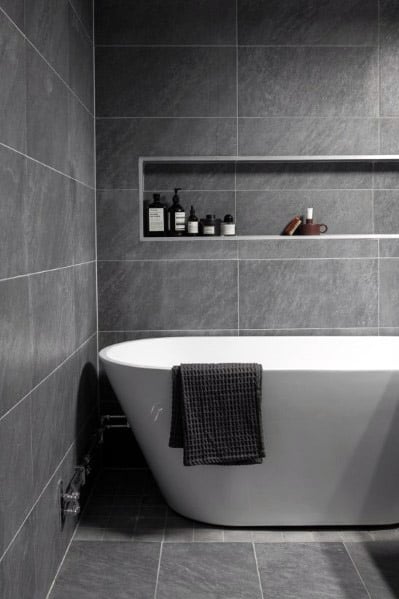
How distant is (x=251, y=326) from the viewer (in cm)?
362

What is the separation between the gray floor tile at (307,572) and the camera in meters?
2.34

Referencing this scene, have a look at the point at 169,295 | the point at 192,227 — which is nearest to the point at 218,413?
the point at 169,295

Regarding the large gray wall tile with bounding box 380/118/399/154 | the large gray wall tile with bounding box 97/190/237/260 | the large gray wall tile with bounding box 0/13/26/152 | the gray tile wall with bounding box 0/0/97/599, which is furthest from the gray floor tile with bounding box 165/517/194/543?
the large gray wall tile with bounding box 380/118/399/154

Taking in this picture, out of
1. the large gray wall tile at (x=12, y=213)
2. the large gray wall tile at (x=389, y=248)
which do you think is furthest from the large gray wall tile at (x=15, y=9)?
the large gray wall tile at (x=389, y=248)

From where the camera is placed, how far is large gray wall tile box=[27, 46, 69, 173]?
2.15 meters

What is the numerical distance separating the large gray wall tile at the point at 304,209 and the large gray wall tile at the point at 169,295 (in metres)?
0.28

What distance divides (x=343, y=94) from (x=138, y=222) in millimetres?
1215

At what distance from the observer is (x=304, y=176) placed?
367 centimetres

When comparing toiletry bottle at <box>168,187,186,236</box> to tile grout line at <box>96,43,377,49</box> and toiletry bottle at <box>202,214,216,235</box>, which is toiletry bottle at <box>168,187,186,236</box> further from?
tile grout line at <box>96,43,377,49</box>

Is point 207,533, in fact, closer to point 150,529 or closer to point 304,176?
point 150,529

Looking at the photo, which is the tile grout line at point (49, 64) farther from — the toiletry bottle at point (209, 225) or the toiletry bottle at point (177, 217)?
the toiletry bottle at point (209, 225)

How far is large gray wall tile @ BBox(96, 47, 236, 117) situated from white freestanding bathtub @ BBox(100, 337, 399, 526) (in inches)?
53.5

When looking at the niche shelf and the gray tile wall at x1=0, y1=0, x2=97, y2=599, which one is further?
the niche shelf

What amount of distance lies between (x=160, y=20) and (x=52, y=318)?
1.84 meters
